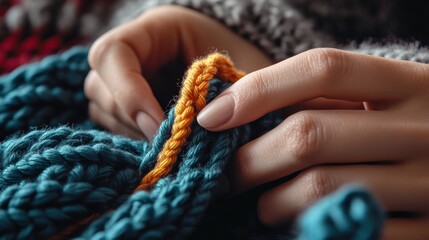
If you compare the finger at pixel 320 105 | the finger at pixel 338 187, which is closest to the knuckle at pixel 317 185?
the finger at pixel 338 187

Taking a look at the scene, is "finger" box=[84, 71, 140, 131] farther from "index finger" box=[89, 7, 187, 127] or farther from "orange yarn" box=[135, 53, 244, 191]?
"orange yarn" box=[135, 53, 244, 191]

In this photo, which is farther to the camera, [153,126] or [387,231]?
[153,126]

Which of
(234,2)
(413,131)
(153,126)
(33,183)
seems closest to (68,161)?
(33,183)

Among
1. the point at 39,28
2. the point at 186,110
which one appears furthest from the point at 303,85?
the point at 39,28

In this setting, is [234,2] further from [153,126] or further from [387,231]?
[387,231]

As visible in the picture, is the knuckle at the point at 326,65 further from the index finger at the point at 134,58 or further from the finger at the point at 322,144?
the index finger at the point at 134,58

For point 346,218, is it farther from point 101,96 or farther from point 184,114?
point 101,96
